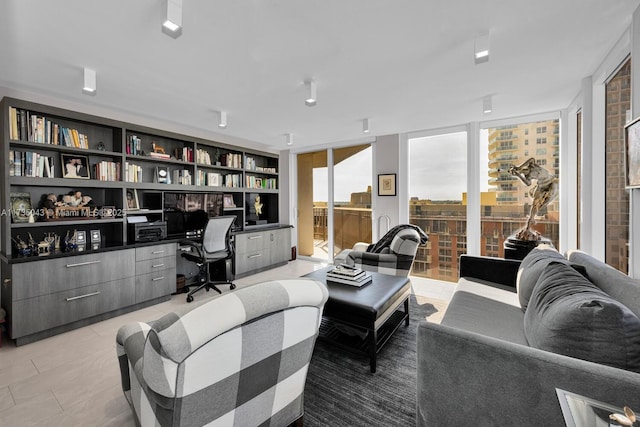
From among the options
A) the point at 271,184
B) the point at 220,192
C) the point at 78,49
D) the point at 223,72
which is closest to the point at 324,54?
the point at 223,72

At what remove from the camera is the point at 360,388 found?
180cm

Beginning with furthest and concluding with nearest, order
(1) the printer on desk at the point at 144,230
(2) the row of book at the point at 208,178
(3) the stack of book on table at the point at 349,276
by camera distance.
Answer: (2) the row of book at the point at 208,178, (1) the printer on desk at the point at 144,230, (3) the stack of book on table at the point at 349,276

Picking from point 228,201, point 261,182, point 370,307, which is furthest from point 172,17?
point 261,182

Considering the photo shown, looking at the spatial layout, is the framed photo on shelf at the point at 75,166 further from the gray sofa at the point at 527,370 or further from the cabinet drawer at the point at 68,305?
the gray sofa at the point at 527,370

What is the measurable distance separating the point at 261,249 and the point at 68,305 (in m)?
2.62

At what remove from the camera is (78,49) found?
79.3 inches

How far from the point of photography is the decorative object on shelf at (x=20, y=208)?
2.66m

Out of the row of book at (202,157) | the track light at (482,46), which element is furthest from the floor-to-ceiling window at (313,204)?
the track light at (482,46)

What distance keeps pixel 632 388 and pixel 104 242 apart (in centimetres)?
431

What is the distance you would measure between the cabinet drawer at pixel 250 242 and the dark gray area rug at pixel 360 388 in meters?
2.60

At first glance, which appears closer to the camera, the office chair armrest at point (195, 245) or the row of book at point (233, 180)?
the office chair armrest at point (195, 245)

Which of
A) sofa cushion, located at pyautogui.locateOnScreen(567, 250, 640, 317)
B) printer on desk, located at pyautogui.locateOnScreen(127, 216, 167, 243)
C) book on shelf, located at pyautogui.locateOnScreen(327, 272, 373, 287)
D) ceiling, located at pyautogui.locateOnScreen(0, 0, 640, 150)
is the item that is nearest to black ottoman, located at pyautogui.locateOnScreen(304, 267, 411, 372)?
book on shelf, located at pyautogui.locateOnScreen(327, 272, 373, 287)

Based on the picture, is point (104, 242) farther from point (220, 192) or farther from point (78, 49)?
point (78, 49)

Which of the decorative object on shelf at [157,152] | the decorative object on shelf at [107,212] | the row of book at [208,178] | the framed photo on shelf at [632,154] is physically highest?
the decorative object on shelf at [157,152]
